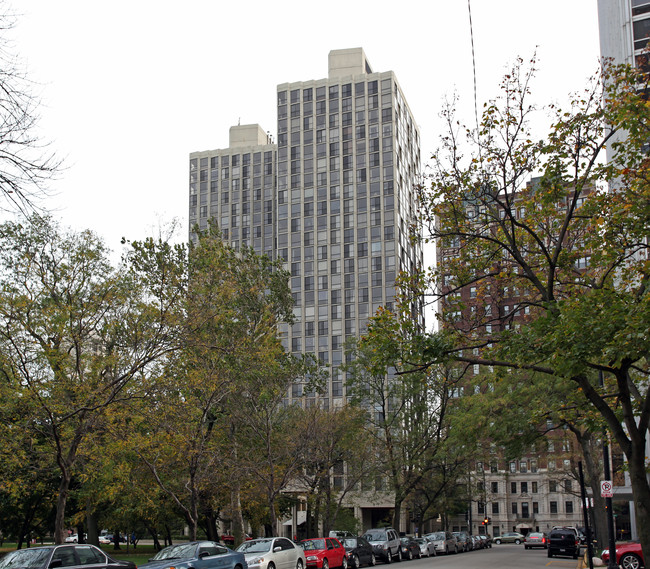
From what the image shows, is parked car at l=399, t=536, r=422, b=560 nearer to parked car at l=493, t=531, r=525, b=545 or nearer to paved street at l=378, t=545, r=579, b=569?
paved street at l=378, t=545, r=579, b=569

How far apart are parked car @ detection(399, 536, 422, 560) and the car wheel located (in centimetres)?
1630

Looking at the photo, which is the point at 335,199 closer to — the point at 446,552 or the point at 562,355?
the point at 446,552

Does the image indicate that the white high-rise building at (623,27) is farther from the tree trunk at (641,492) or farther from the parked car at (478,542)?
the parked car at (478,542)

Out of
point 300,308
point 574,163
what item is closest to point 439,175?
point 574,163

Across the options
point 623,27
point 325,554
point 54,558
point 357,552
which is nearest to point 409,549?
point 357,552

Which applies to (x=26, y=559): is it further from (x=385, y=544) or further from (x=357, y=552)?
(x=385, y=544)

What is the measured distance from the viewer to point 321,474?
135 feet

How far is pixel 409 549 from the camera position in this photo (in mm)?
40562

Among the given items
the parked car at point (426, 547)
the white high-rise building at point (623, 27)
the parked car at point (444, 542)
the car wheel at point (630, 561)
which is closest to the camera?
the car wheel at point (630, 561)

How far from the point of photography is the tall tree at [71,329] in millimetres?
19781

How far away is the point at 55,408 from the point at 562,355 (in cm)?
1422

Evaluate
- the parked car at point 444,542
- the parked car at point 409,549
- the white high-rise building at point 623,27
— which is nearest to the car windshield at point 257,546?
the parked car at point 409,549

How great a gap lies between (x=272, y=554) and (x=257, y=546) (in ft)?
3.08

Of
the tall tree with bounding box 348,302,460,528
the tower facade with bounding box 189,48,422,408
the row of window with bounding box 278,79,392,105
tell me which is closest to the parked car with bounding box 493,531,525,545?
the tower facade with bounding box 189,48,422,408
